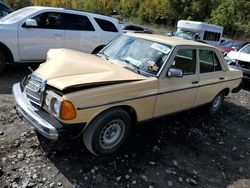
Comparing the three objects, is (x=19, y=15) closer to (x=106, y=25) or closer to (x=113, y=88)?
(x=106, y=25)

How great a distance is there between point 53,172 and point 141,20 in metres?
52.1

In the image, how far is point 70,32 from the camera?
783 cm

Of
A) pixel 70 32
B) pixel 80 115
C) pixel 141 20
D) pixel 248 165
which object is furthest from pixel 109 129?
pixel 141 20

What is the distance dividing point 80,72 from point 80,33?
414 centimetres

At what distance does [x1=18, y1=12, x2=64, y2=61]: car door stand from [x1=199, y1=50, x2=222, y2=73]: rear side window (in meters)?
3.97

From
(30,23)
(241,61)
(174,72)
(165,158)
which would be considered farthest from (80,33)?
(241,61)

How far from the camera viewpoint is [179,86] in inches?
193

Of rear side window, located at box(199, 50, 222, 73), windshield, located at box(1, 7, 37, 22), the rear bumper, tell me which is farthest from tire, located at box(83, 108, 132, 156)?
windshield, located at box(1, 7, 37, 22)

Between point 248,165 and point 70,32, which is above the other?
point 70,32

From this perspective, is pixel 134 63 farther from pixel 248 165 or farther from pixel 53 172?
pixel 248 165

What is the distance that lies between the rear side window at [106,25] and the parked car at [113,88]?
324 cm

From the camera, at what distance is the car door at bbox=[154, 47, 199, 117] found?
462 centimetres

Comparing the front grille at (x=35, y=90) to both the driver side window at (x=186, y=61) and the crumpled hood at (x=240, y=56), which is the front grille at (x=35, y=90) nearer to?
the driver side window at (x=186, y=61)

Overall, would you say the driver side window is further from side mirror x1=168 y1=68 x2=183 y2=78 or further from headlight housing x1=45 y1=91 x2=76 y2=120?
headlight housing x1=45 y1=91 x2=76 y2=120
